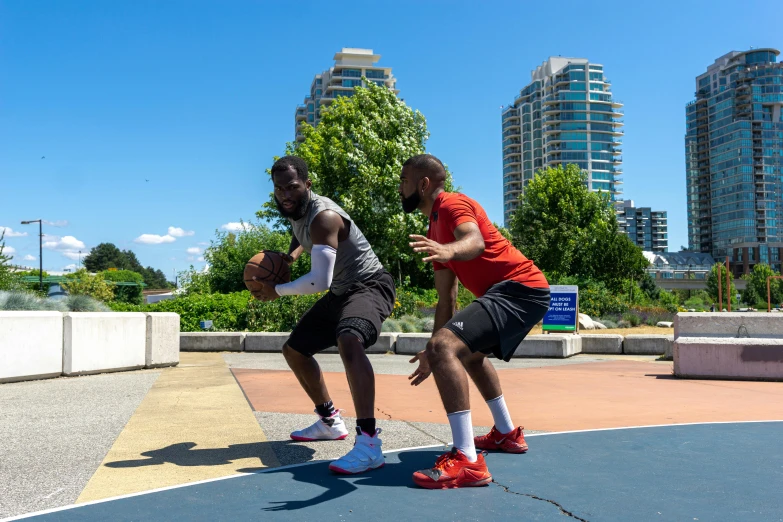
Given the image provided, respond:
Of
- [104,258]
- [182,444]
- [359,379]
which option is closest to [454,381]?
[359,379]

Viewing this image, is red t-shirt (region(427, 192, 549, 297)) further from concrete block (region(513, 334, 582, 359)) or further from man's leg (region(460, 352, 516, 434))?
concrete block (region(513, 334, 582, 359))

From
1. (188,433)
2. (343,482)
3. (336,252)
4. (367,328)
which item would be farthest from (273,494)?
(188,433)

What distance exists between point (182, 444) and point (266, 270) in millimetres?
1555

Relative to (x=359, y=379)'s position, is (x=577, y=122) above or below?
above

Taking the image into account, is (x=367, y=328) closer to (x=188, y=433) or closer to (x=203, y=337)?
(x=188, y=433)

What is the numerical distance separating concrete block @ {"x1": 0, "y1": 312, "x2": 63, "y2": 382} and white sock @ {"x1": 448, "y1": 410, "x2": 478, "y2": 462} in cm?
782

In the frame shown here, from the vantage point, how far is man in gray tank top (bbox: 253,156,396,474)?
14.4ft

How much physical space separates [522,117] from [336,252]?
174 metres

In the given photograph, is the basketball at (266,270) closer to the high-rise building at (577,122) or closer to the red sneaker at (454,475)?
the red sneaker at (454,475)

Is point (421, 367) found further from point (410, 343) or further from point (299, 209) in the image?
point (410, 343)

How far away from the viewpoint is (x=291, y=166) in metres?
4.75

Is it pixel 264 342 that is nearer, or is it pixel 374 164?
pixel 264 342

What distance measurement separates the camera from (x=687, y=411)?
23.4ft

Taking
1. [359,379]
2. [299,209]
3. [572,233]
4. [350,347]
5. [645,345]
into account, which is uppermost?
[572,233]
